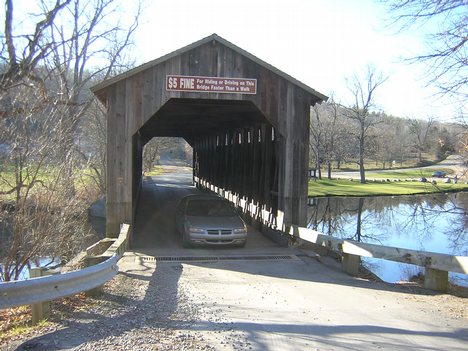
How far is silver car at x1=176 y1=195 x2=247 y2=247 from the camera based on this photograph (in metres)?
12.0

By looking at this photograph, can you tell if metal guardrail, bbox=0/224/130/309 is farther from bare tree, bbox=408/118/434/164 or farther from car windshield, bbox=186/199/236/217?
bare tree, bbox=408/118/434/164

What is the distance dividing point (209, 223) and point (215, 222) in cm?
21

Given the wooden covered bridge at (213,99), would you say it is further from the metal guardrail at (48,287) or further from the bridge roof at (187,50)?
the metal guardrail at (48,287)

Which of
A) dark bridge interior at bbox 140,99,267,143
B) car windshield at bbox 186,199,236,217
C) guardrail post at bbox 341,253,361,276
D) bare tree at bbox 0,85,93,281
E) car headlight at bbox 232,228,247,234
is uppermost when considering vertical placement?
dark bridge interior at bbox 140,99,267,143

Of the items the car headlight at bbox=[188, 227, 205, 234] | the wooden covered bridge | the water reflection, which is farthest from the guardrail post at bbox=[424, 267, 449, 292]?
the car headlight at bbox=[188, 227, 205, 234]

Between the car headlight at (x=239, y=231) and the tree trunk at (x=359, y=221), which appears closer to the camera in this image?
the car headlight at (x=239, y=231)

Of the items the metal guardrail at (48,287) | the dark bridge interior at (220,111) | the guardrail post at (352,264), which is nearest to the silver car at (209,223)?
the dark bridge interior at (220,111)

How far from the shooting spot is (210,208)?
13555mm

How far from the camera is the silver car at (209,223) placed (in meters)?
12.0

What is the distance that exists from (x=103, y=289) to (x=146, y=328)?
1.91m

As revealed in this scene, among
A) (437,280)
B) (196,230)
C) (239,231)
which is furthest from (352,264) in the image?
(196,230)

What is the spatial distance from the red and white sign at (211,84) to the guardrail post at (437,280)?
258 inches

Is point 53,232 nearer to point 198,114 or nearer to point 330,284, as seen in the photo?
point 330,284

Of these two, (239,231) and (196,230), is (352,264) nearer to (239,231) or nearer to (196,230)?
(239,231)
